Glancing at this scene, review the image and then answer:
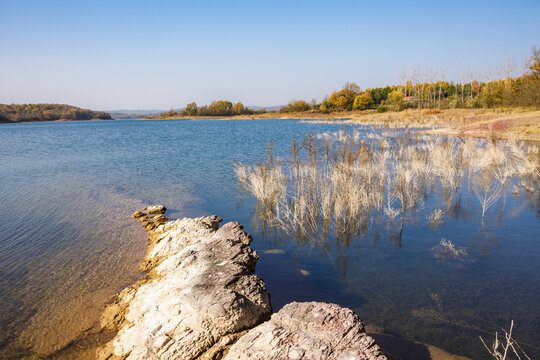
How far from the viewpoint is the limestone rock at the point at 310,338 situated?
2.94 metres

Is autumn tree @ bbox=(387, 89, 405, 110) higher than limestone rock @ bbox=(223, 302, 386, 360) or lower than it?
higher

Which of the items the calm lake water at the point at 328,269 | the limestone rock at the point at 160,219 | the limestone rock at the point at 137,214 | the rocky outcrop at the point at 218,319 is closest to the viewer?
the rocky outcrop at the point at 218,319

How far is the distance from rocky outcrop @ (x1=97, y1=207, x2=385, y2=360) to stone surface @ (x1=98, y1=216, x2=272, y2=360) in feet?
0.03

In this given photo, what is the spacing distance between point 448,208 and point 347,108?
289 feet

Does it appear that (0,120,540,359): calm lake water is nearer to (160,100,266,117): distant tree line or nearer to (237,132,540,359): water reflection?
(237,132,540,359): water reflection

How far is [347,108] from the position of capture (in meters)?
92.2

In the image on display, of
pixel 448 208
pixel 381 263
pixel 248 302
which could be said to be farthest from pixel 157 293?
pixel 448 208

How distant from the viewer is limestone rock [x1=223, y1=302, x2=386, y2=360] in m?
2.94

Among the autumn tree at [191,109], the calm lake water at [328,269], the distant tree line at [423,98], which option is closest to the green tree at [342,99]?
the distant tree line at [423,98]

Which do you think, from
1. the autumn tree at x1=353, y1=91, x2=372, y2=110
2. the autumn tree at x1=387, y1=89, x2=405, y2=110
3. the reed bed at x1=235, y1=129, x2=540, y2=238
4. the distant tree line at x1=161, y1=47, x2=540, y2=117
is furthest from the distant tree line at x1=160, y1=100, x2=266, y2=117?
the reed bed at x1=235, y1=129, x2=540, y2=238

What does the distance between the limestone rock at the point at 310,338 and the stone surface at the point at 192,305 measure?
0.50 m

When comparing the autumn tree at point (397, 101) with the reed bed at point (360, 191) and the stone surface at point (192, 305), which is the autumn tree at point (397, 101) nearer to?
the reed bed at point (360, 191)

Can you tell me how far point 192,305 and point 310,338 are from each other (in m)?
1.59

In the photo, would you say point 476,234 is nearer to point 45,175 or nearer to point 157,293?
point 157,293
